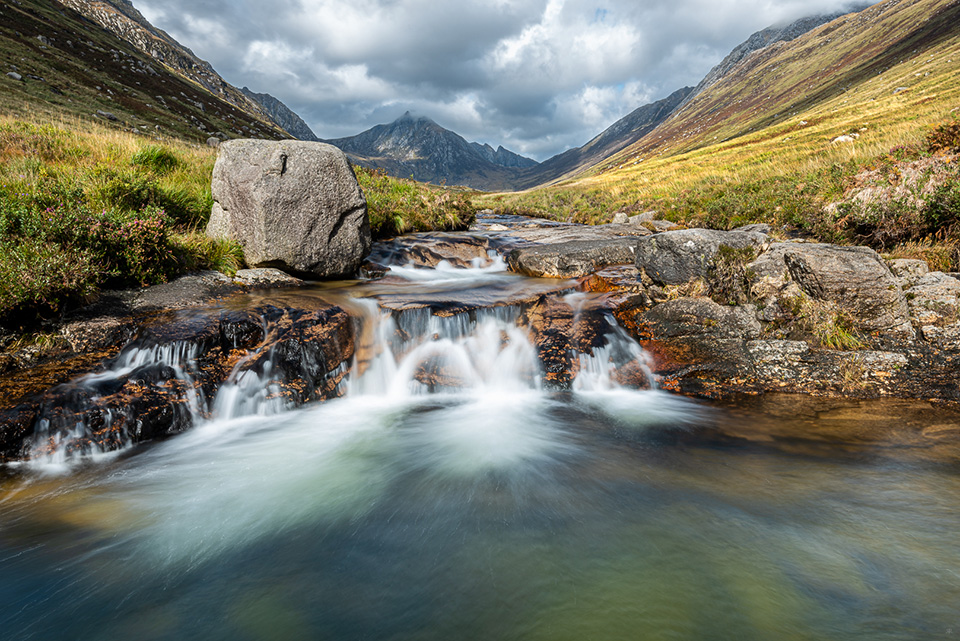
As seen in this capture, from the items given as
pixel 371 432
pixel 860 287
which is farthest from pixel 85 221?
pixel 860 287

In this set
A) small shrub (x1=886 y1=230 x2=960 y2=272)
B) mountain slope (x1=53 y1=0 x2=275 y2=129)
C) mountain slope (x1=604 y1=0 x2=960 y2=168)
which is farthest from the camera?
mountain slope (x1=53 y1=0 x2=275 y2=129)

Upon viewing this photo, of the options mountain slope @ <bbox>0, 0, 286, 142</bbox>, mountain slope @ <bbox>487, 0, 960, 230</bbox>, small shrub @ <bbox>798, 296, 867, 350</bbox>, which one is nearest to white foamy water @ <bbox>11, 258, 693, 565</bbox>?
small shrub @ <bbox>798, 296, 867, 350</bbox>

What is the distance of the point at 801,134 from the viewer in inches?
1766

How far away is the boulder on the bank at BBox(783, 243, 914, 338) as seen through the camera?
6.87 meters

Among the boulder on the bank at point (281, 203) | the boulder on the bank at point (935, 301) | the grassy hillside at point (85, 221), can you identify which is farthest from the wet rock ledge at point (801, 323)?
the grassy hillside at point (85, 221)

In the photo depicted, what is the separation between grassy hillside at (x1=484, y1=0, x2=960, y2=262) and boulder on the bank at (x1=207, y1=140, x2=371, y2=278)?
1329 centimetres

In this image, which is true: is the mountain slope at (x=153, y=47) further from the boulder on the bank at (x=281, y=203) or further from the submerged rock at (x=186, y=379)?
the submerged rock at (x=186, y=379)

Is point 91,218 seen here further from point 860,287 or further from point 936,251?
point 936,251

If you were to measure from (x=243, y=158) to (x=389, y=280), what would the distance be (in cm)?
457

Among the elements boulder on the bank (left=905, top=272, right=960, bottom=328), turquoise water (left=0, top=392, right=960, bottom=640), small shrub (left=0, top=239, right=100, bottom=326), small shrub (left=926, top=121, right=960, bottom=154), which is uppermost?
small shrub (left=926, top=121, right=960, bottom=154)

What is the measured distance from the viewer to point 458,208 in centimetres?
2020

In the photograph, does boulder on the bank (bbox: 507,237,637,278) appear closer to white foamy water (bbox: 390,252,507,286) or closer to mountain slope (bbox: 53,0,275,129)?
white foamy water (bbox: 390,252,507,286)

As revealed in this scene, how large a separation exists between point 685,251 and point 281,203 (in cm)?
937

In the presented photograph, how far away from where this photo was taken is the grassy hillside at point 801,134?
1578 centimetres
